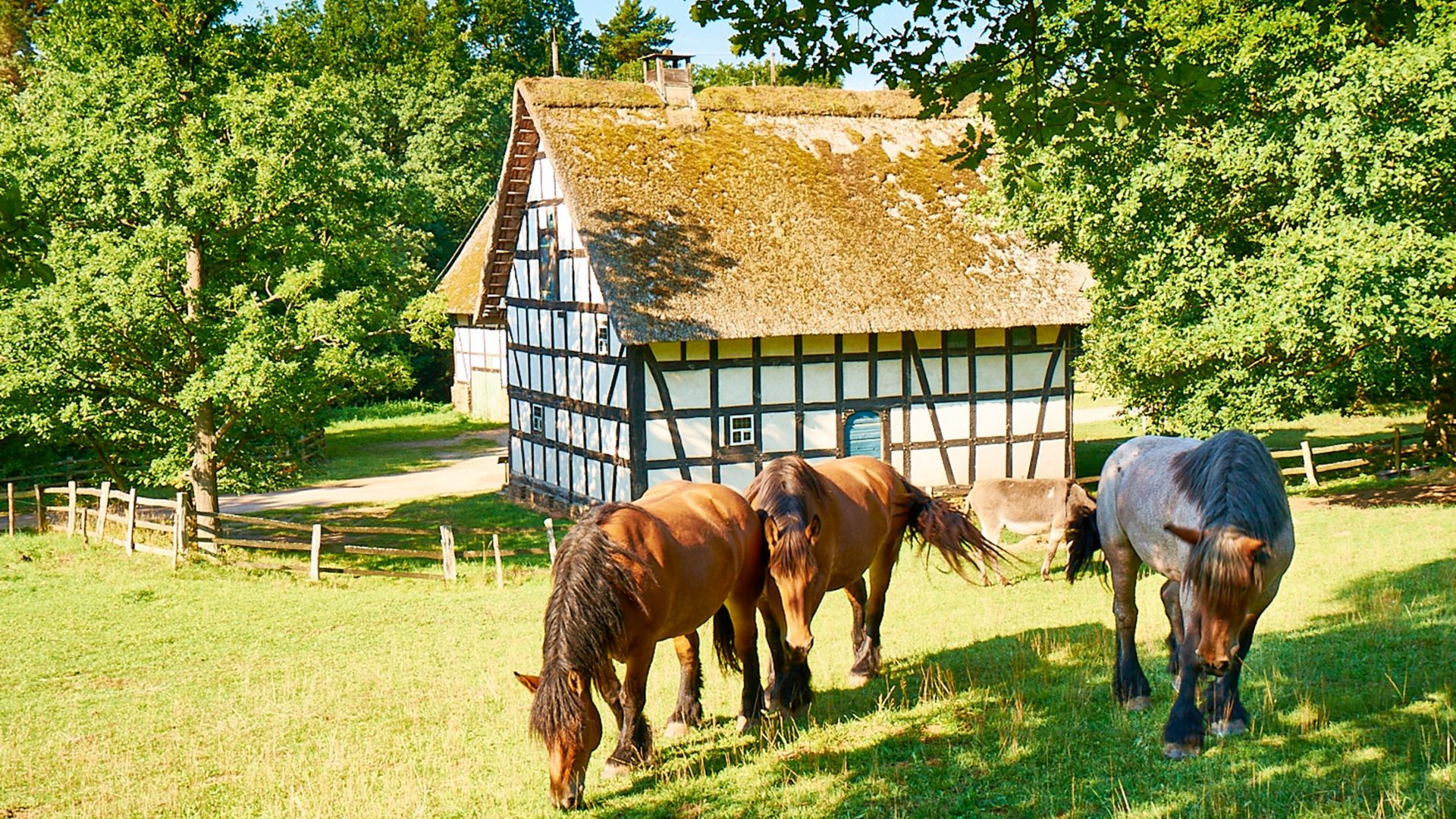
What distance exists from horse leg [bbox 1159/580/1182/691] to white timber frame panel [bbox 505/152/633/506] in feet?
38.8

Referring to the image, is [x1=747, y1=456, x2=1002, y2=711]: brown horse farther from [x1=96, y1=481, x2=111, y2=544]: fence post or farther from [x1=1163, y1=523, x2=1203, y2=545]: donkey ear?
[x1=96, y1=481, x2=111, y2=544]: fence post

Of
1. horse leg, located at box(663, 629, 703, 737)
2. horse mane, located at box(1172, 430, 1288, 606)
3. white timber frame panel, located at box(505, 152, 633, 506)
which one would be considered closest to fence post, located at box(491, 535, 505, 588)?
white timber frame panel, located at box(505, 152, 633, 506)

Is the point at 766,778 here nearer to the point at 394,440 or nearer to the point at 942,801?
the point at 942,801

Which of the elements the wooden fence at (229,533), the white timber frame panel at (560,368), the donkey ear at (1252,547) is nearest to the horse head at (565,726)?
the donkey ear at (1252,547)

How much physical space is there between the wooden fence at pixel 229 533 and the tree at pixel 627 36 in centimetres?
4023

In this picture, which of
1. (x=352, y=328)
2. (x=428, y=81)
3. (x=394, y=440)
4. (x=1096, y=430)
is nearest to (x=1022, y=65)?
(x=352, y=328)

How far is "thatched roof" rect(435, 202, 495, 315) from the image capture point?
114 feet

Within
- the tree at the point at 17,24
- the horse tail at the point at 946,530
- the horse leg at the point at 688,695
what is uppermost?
the tree at the point at 17,24

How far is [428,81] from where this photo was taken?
44.5 metres

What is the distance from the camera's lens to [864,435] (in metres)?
20.1

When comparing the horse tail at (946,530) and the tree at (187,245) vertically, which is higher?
the tree at (187,245)

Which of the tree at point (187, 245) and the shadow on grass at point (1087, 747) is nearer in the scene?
the shadow on grass at point (1087, 747)

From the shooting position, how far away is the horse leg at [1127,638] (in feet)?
22.8

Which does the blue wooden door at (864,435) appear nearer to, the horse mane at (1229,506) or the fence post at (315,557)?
the fence post at (315,557)
